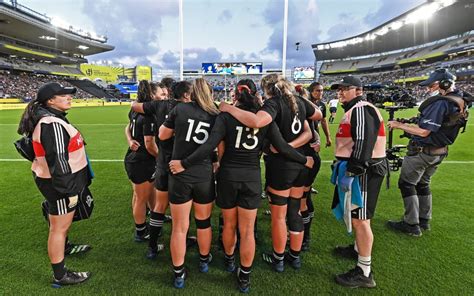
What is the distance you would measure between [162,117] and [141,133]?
0.48m

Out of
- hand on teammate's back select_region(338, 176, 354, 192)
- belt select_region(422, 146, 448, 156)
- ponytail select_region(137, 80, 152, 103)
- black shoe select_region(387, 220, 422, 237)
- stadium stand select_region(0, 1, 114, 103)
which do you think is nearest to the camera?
hand on teammate's back select_region(338, 176, 354, 192)

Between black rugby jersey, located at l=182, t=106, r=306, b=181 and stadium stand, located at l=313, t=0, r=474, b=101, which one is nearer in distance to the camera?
black rugby jersey, located at l=182, t=106, r=306, b=181

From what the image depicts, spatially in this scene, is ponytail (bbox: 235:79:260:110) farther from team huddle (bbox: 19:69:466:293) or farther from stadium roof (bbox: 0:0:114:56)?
stadium roof (bbox: 0:0:114:56)

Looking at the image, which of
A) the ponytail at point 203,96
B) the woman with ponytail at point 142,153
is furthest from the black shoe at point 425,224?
the woman with ponytail at point 142,153

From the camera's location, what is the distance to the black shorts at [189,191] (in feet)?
8.09

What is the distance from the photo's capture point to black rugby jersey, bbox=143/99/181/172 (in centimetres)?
286

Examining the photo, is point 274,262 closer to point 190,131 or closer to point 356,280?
point 356,280

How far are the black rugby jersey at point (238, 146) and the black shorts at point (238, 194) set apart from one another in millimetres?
55

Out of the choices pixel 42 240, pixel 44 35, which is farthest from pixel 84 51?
pixel 42 240

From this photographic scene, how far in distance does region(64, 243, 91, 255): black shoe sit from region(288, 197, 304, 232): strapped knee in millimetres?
2479

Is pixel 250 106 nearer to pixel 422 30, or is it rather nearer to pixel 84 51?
pixel 422 30

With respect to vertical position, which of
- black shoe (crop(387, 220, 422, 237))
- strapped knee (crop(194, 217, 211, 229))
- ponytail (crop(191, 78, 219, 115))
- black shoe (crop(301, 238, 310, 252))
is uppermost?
ponytail (crop(191, 78, 219, 115))

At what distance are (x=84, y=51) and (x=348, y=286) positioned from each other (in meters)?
69.1

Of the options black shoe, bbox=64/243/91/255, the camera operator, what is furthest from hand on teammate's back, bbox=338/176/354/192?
black shoe, bbox=64/243/91/255
